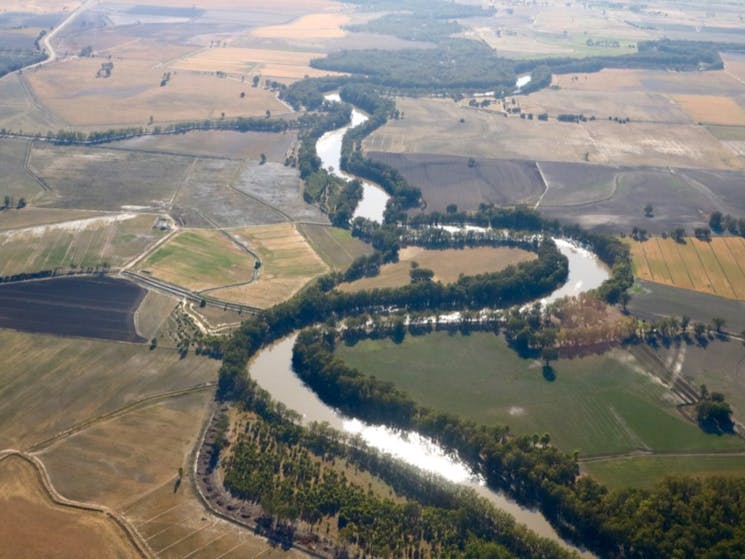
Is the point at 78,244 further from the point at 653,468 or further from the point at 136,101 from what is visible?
the point at 653,468

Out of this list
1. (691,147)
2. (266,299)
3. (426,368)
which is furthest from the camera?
(691,147)

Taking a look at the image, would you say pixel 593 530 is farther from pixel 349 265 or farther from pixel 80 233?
pixel 80 233

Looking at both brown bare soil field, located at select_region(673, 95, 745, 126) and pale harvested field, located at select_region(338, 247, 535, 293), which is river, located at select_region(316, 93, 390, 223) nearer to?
pale harvested field, located at select_region(338, 247, 535, 293)

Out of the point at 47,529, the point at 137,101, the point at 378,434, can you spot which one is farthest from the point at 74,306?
the point at 137,101

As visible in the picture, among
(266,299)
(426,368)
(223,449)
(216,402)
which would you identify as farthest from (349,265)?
(223,449)

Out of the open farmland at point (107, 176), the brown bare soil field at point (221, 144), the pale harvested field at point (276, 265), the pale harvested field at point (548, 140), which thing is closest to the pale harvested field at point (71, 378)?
the pale harvested field at point (276, 265)

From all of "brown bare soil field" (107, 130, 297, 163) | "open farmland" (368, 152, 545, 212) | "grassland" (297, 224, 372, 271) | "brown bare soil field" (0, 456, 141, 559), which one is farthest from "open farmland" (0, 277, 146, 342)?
"brown bare soil field" (107, 130, 297, 163)
